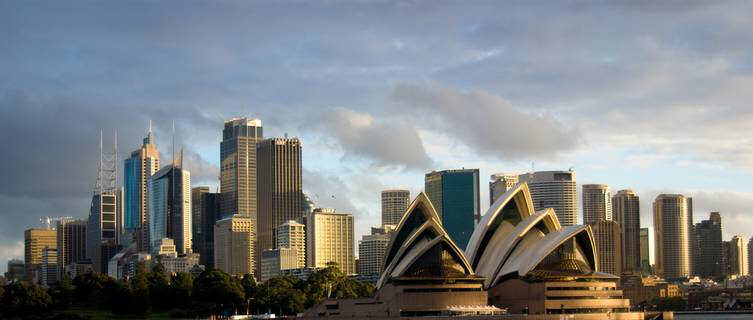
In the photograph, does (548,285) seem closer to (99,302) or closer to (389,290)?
(389,290)

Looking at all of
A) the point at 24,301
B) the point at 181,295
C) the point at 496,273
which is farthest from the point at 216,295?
the point at 496,273

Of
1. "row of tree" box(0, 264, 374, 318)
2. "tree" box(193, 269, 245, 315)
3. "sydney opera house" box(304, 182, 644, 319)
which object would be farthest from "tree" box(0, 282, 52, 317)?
"sydney opera house" box(304, 182, 644, 319)

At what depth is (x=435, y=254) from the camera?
135 meters

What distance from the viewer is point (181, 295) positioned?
181375 millimetres

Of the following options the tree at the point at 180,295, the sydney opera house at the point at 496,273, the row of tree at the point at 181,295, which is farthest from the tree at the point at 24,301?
the sydney opera house at the point at 496,273

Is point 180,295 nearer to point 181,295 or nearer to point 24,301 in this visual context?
point 181,295

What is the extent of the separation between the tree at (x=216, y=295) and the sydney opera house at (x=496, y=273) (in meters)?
34.0

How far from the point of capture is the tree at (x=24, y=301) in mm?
168750

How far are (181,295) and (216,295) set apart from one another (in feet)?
27.9

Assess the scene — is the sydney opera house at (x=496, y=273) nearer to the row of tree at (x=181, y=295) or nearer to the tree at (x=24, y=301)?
the row of tree at (x=181, y=295)

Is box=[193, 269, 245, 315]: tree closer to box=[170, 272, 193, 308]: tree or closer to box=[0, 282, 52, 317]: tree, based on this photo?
box=[170, 272, 193, 308]: tree

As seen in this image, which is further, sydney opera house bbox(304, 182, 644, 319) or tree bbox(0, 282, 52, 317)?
tree bbox(0, 282, 52, 317)

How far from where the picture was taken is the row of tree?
561 feet

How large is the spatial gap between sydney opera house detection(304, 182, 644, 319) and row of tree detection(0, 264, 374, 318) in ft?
108
